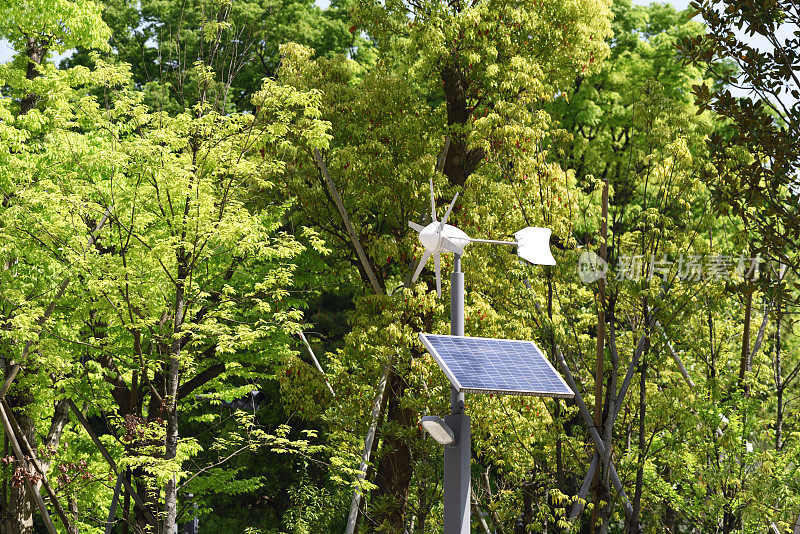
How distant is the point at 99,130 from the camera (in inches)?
528

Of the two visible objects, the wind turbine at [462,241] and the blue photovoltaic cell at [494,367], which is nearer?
the blue photovoltaic cell at [494,367]

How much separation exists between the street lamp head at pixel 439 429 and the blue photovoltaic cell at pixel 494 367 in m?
0.30

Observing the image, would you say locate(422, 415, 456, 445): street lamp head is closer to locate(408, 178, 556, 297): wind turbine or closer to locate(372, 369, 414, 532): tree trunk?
locate(408, 178, 556, 297): wind turbine

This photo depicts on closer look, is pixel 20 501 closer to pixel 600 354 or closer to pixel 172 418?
pixel 172 418

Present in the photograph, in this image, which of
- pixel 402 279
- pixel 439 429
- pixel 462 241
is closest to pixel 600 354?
pixel 462 241

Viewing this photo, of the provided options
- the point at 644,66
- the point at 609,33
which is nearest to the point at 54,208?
the point at 609,33

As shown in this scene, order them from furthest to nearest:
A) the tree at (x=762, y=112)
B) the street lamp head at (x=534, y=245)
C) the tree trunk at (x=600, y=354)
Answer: the tree trunk at (x=600, y=354)
the street lamp head at (x=534, y=245)
the tree at (x=762, y=112)

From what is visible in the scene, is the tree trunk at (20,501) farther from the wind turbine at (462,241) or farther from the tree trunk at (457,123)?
the wind turbine at (462,241)

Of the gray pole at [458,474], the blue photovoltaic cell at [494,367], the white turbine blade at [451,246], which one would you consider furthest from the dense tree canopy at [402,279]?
the gray pole at [458,474]

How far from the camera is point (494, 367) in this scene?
6660 millimetres

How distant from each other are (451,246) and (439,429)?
166cm

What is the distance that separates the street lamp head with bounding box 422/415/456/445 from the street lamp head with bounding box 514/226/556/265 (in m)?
1.81

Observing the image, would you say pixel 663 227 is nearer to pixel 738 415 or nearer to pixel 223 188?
pixel 738 415

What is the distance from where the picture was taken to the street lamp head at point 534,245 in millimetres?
7066
